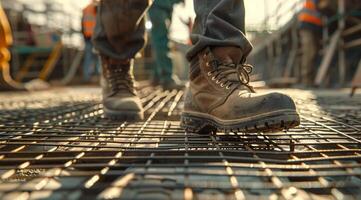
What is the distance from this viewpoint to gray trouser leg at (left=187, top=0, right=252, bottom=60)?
1050 mm

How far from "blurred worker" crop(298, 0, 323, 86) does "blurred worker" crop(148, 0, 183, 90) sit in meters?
2.37

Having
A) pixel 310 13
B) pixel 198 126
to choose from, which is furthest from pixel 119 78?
pixel 310 13

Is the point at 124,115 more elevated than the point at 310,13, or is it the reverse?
the point at 310,13

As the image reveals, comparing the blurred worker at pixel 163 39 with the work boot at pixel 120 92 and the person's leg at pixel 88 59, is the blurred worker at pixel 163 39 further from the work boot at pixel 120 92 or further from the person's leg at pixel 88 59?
the person's leg at pixel 88 59

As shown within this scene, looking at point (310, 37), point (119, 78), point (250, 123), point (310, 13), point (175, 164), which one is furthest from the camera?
point (310, 37)

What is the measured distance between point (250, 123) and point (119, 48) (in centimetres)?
74

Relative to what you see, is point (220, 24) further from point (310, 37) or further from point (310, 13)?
point (310, 37)

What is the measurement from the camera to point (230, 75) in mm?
1021

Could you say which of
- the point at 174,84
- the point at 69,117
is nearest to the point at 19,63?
the point at 174,84

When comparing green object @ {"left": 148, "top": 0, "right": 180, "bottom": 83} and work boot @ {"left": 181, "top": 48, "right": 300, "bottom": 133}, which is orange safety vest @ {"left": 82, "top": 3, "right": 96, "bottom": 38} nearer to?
green object @ {"left": 148, "top": 0, "right": 180, "bottom": 83}

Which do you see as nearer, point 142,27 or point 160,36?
point 142,27

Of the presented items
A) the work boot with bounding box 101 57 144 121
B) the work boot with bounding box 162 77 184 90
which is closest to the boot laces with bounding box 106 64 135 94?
the work boot with bounding box 101 57 144 121

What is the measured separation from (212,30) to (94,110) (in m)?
0.81

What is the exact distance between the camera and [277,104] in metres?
0.89
